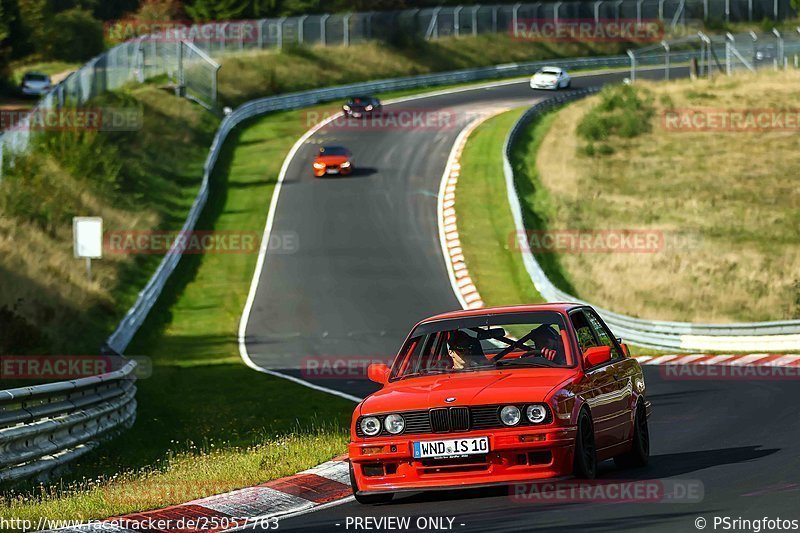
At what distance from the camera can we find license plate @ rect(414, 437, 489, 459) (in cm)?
950

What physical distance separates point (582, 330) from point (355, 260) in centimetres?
2676

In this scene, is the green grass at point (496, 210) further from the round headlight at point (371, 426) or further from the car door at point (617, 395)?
the round headlight at point (371, 426)

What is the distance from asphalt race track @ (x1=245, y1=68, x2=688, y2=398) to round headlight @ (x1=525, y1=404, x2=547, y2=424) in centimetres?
1330

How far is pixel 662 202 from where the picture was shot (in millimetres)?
45281

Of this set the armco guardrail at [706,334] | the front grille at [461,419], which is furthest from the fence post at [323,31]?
the front grille at [461,419]

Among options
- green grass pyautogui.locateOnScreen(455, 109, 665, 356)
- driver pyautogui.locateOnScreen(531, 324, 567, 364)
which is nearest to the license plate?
driver pyautogui.locateOnScreen(531, 324, 567, 364)

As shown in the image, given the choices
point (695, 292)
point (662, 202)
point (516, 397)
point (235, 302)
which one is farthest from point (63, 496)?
point (662, 202)

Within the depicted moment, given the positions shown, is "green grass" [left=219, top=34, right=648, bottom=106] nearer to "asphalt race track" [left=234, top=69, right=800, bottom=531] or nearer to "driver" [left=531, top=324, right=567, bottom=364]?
"asphalt race track" [left=234, top=69, right=800, bottom=531]

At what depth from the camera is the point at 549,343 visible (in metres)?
10.8

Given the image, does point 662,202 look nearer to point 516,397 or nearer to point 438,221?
point 438,221

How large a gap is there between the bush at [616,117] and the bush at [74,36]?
41234 millimetres

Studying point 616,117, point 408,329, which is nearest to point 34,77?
point 616,117

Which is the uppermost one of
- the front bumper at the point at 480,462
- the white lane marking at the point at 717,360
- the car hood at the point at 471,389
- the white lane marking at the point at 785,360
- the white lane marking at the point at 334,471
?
the car hood at the point at 471,389

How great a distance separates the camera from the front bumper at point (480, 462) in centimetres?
942
